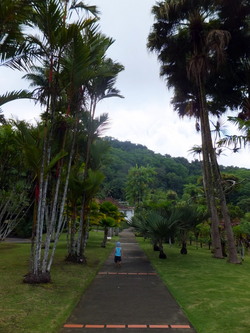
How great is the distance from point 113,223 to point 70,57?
13.8 m

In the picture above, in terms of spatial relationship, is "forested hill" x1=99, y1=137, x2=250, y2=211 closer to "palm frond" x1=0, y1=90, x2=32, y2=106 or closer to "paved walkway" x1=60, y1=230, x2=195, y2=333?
"paved walkway" x1=60, y1=230, x2=195, y2=333

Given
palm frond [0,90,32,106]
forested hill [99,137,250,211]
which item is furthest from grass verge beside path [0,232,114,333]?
forested hill [99,137,250,211]

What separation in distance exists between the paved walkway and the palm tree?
7.59m

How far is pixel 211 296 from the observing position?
7000 mm

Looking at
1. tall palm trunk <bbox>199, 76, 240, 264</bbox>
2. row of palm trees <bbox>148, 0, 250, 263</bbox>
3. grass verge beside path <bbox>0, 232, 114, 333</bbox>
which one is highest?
row of palm trees <bbox>148, 0, 250, 263</bbox>

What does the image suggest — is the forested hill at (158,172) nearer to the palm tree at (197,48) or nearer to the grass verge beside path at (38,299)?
the palm tree at (197,48)

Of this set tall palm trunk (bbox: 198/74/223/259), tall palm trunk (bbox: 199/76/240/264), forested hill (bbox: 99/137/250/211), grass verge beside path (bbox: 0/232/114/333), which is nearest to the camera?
grass verge beside path (bbox: 0/232/114/333)

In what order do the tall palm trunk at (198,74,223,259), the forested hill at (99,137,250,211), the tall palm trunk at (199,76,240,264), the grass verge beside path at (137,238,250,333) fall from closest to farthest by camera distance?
the grass verge beside path at (137,238,250,333)
the tall palm trunk at (199,76,240,264)
the tall palm trunk at (198,74,223,259)
the forested hill at (99,137,250,211)

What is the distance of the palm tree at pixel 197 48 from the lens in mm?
14133

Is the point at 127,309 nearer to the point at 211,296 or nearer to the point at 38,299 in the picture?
the point at 38,299

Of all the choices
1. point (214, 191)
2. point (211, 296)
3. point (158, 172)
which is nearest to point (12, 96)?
point (211, 296)

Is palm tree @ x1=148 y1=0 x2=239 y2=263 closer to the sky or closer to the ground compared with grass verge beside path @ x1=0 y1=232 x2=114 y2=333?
closer to the sky

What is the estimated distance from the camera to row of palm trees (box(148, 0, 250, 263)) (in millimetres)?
14383

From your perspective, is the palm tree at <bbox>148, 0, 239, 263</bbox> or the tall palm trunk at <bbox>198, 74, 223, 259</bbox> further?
the tall palm trunk at <bbox>198, 74, 223, 259</bbox>
